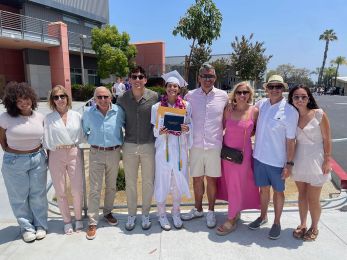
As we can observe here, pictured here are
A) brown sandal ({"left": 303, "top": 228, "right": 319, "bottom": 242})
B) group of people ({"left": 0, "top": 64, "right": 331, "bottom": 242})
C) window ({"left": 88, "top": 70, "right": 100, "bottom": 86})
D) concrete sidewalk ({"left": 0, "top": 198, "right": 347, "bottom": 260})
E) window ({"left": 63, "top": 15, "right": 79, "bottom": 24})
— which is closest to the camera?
concrete sidewalk ({"left": 0, "top": 198, "right": 347, "bottom": 260})

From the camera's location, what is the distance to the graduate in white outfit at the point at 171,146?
3750 millimetres

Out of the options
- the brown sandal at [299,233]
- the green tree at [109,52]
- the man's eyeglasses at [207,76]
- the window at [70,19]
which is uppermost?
the window at [70,19]

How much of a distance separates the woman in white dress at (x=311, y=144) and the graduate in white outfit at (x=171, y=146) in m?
1.27

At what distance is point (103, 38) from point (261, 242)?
25.3 m

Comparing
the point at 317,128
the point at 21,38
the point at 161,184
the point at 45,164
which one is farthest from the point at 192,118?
the point at 21,38

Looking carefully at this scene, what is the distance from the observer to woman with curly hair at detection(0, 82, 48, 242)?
3537 millimetres

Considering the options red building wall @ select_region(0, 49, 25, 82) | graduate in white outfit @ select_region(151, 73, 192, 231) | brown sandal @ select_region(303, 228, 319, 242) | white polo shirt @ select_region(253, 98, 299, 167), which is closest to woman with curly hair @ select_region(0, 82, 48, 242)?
graduate in white outfit @ select_region(151, 73, 192, 231)

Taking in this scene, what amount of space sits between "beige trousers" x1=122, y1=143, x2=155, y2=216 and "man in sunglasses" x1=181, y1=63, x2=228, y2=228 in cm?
54

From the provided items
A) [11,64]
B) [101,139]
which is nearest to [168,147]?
[101,139]

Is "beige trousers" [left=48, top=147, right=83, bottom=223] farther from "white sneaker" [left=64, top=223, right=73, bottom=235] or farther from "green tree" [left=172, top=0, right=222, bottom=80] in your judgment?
"green tree" [left=172, top=0, right=222, bottom=80]

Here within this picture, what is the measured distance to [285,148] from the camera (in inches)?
138

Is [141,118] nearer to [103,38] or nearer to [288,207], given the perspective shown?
[288,207]

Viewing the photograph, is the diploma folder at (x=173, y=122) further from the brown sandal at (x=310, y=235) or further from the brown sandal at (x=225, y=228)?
the brown sandal at (x=310, y=235)

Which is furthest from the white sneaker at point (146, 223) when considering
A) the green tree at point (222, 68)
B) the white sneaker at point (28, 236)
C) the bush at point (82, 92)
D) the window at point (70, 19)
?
the green tree at point (222, 68)
